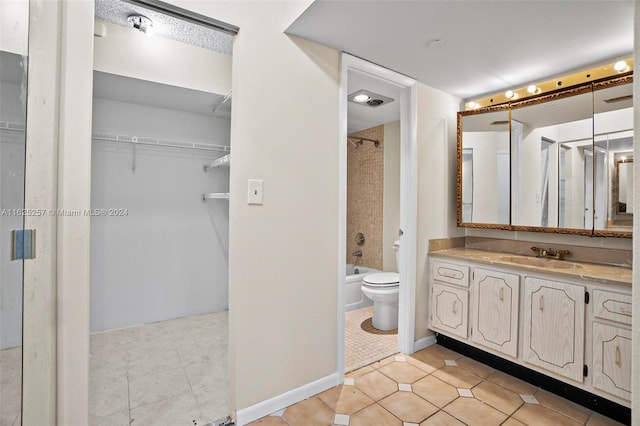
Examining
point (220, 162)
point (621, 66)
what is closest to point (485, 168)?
point (621, 66)

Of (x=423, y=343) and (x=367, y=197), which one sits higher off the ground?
(x=367, y=197)

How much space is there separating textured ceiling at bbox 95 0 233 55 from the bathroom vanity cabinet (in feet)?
7.63

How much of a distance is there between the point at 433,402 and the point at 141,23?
10.3 feet

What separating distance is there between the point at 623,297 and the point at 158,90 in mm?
3405

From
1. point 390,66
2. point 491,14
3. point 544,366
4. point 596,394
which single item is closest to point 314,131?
point 390,66

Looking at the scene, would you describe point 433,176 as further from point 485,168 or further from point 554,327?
point 554,327

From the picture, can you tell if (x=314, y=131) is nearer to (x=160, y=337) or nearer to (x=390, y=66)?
(x=390, y=66)

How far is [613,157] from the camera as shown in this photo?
1950 mm

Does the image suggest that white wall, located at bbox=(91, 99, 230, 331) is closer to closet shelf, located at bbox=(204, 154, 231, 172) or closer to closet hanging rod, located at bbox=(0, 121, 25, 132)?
closet shelf, located at bbox=(204, 154, 231, 172)

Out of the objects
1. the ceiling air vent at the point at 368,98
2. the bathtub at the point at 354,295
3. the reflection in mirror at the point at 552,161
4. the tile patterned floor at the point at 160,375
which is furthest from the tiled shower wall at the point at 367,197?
the tile patterned floor at the point at 160,375

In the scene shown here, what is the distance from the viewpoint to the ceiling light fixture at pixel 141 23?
2.06m

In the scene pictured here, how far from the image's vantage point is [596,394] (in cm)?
167

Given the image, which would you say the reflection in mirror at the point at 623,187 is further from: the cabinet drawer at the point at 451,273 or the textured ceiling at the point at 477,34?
the cabinet drawer at the point at 451,273

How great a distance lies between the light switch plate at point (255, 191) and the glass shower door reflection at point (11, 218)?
34.4 inches
